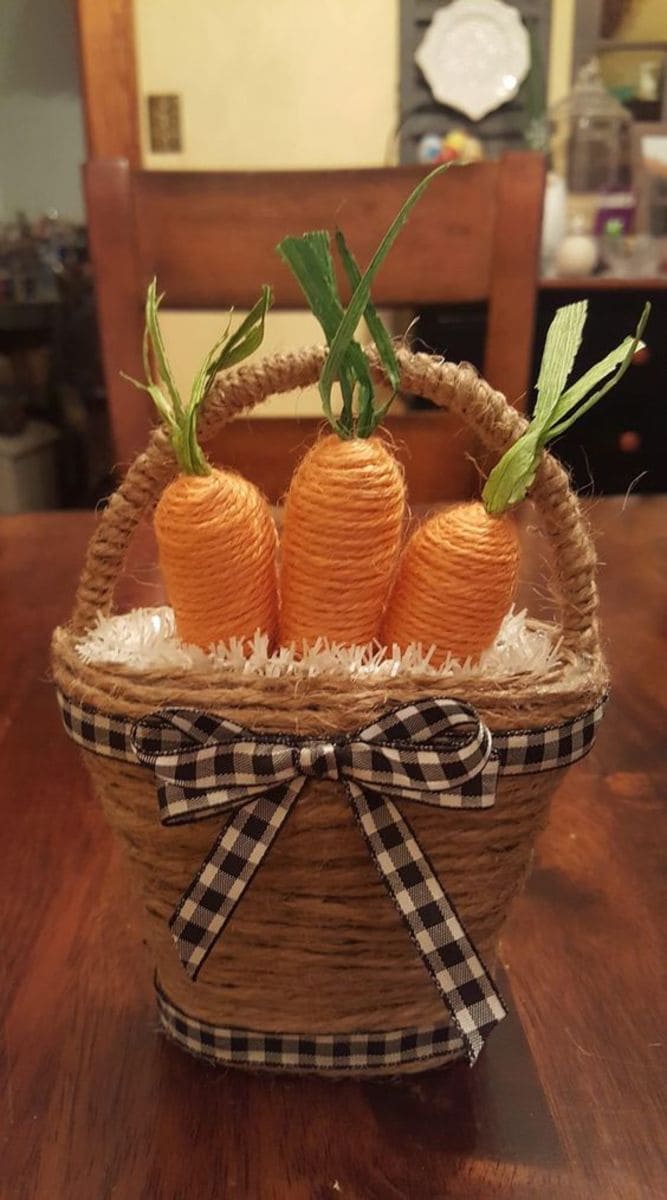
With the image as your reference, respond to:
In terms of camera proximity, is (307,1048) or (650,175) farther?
(650,175)

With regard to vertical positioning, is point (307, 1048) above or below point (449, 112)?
below

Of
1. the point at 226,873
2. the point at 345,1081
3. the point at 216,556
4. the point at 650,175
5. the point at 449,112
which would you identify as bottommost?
the point at 345,1081

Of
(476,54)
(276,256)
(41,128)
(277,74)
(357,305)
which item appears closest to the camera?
(357,305)

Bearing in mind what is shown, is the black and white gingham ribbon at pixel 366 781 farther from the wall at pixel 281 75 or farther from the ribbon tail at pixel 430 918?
the wall at pixel 281 75

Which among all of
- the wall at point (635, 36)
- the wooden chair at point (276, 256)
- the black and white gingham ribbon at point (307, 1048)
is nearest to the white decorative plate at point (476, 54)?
the wall at point (635, 36)

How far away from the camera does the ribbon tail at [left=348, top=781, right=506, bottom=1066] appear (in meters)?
0.37

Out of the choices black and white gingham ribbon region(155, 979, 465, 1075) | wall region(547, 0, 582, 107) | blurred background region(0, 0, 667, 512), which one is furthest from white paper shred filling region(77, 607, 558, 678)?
wall region(547, 0, 582, 107)

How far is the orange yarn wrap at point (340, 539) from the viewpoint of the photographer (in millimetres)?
378

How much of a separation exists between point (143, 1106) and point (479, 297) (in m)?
0.93

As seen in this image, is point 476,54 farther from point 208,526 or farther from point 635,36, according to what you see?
point 208,526

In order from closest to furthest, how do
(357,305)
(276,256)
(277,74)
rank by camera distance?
(357,305) < (276,256) < (277,74)

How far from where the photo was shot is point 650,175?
2361 mm

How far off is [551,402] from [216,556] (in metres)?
0.14

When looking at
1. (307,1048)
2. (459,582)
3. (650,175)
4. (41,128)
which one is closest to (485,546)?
(459,582)
